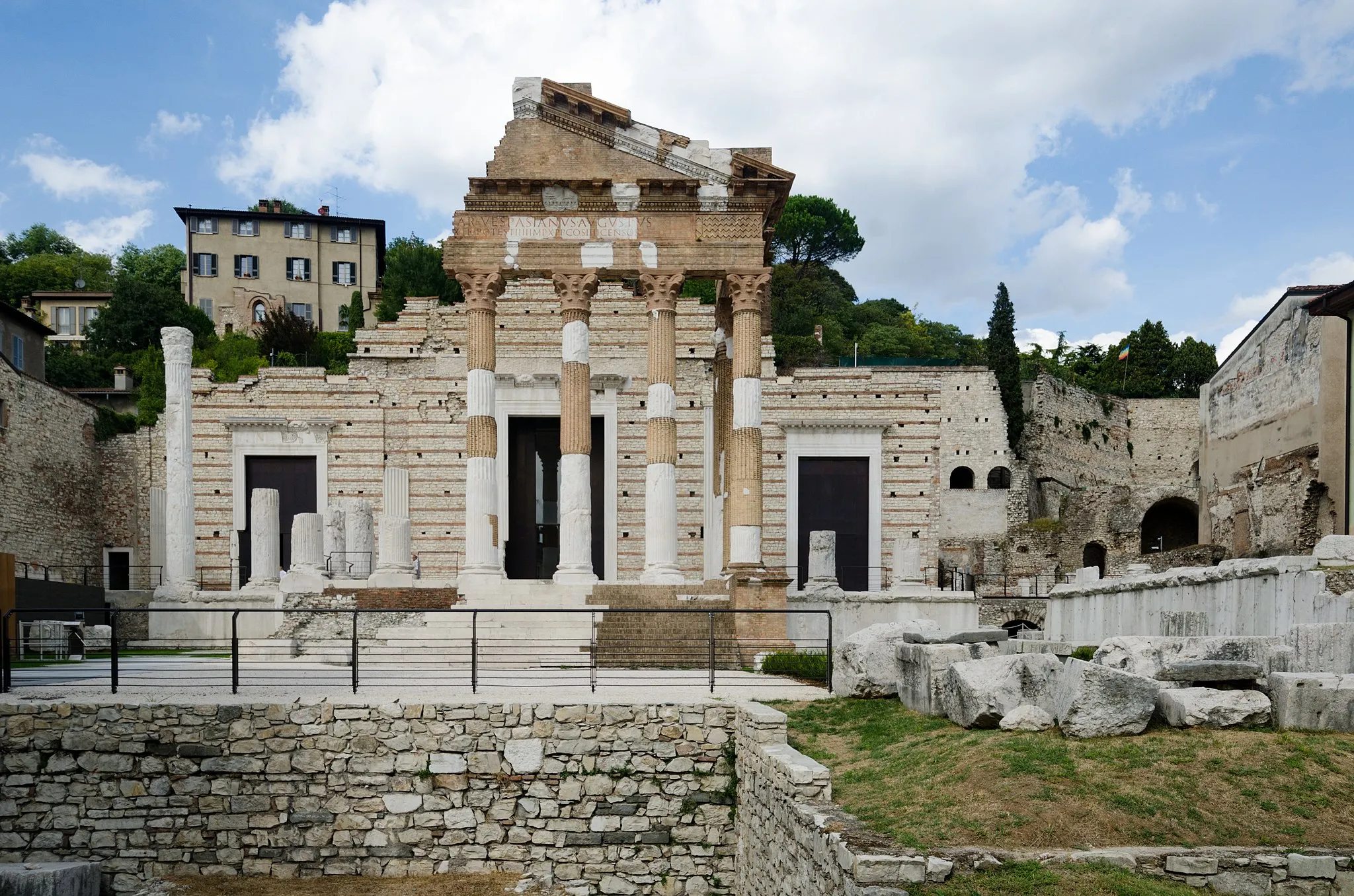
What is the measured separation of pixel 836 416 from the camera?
3275 cm

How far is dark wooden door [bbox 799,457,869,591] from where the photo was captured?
3256 centimetres

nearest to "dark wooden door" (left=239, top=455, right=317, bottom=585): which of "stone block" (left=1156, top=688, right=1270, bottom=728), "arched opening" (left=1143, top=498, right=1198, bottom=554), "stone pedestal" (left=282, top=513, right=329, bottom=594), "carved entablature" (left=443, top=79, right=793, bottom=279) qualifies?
"stone pedestal" (left=282, top=513, right=329, bottom=594)

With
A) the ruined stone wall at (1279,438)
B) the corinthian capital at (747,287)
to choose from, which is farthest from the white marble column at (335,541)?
the ruined stone wall at (1279,438)

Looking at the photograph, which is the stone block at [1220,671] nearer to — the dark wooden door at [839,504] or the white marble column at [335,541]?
the white marble column at [335,541]

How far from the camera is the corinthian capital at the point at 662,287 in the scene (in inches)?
988

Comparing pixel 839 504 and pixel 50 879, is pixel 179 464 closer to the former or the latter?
pixel 839 504

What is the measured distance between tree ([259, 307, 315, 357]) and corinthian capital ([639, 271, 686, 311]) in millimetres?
29956

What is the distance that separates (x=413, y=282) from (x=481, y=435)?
25869mm

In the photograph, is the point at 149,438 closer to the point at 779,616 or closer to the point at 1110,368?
the point at 779,616

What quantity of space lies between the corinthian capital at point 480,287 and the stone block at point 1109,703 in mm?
16905

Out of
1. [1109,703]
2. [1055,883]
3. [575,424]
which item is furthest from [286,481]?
[1055,883]

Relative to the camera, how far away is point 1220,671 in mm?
10789

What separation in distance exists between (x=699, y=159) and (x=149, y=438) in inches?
800

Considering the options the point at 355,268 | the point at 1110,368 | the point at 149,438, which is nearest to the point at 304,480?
the point at 149,438
